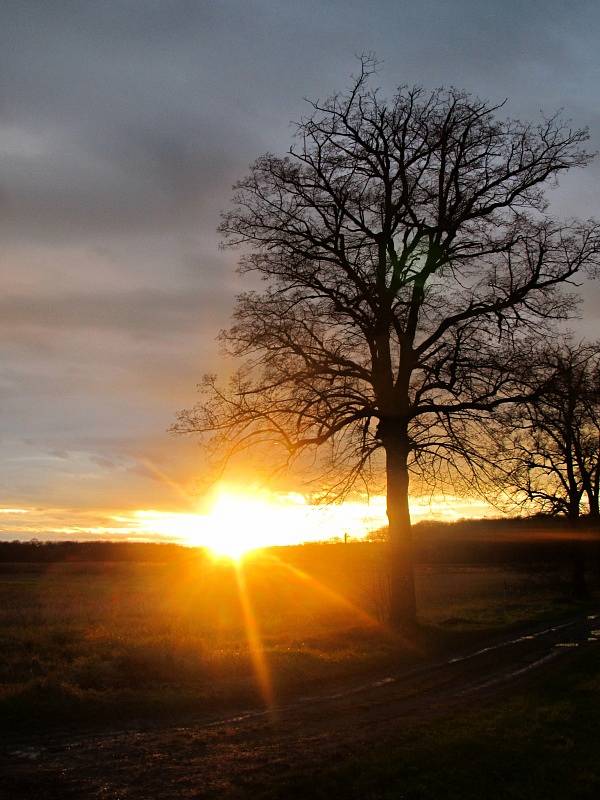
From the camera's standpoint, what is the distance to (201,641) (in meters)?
17.1

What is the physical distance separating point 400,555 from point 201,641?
5748mm

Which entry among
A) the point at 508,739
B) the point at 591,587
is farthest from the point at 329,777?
the point at 591,587

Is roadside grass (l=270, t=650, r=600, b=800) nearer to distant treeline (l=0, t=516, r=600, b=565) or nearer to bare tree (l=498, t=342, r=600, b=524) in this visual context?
bare tree (l=498, t=342, r=600, b=524)

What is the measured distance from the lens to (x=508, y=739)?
351 inches

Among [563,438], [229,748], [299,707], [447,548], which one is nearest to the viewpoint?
[229,748]

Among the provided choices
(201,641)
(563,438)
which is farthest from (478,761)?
(563,438)

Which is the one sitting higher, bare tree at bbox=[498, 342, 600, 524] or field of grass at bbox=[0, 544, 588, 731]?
bare tree at bbox=[498, 342, 600, 524]

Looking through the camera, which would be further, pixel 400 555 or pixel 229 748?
pixel 400 555

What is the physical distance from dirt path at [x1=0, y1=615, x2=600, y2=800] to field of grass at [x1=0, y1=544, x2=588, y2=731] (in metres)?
1.17

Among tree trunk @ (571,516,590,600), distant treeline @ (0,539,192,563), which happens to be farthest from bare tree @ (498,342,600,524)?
distant treeline @ (0,539,192,563)

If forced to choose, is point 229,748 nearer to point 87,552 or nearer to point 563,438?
point 563,438

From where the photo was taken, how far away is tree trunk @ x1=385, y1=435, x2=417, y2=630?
65.2ft

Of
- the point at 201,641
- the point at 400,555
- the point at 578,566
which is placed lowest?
the point at 201,641

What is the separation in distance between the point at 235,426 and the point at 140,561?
2515 inches
